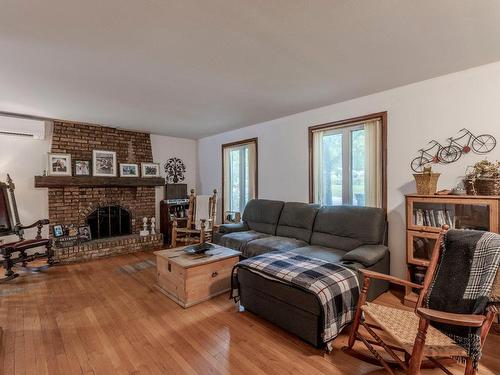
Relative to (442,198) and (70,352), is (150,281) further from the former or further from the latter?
(442,198)

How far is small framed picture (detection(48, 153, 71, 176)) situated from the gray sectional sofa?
2.86m

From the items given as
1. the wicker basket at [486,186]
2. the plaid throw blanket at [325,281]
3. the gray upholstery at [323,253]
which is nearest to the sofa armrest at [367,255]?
the gray upholstery at [323,253]

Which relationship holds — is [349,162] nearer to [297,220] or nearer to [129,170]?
[297,220]

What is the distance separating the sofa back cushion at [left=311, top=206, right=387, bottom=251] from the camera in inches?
117

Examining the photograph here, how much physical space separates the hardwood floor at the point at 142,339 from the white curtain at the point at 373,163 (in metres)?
1.17

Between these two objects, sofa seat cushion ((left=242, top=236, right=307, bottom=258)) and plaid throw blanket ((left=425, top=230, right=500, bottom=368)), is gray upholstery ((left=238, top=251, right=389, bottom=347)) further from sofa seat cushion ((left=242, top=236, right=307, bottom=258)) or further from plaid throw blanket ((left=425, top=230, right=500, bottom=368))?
plaid throw blanket ((left=425, top=230, right=500, bottom=368))

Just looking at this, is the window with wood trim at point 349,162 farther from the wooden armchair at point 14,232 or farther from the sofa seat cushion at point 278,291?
the wooden armchair at point 14,232

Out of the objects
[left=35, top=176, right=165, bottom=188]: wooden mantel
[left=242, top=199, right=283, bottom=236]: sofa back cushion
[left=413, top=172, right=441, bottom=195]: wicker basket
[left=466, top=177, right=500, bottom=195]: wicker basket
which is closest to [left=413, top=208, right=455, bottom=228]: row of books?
[left=413, top=172, right=441, bottom=195]: wicker basket

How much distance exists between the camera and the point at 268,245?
3287 mm

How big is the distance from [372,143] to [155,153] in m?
4.39

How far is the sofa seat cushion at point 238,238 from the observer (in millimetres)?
3584

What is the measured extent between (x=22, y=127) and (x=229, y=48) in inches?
149

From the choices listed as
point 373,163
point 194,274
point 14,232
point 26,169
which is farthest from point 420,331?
point 26,169

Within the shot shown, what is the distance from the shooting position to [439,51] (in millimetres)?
2203
